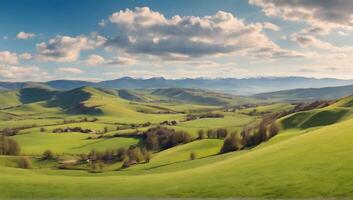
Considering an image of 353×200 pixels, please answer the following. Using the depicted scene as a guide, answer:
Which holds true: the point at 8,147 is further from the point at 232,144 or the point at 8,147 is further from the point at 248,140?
the point at 248,140

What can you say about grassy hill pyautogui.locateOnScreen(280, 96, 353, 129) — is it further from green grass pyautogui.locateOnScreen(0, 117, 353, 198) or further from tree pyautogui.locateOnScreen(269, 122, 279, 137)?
green grass pyautogui.locateOnScreen(0, 117, 353, 198)

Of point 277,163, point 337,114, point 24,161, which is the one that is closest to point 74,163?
point 24,161

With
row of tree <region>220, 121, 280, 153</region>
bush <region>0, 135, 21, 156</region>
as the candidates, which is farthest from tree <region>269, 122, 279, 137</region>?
bush <region>0, 135, 21, 156</region>

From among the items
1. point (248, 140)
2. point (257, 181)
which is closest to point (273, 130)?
point (248, 140)

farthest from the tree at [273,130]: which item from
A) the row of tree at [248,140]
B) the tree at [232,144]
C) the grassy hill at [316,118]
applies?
the tree at [232,144]

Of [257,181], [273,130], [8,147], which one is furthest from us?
[8,147]

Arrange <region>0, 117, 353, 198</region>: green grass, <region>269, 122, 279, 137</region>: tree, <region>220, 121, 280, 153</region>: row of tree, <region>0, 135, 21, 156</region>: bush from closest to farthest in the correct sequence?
<region>0, 117, 353, 198</region>: green grass, <region>220, 121, 280, 153</region>: row of tree, <region>269, 122, 279, 137</region>: tree, <region>0, 135, 21, 156</region>: bush

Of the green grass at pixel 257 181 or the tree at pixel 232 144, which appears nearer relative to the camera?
the green grass at pixel 257 181

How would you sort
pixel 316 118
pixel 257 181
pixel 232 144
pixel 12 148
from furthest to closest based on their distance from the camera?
pixel 12 148, pixel 316 118, pixel 232 144, pixel 257 181

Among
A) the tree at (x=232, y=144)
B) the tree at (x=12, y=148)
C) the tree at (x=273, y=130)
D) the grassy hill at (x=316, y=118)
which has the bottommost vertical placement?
the tree at (x=12, y=148)

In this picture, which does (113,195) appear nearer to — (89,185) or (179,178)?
(89,185)

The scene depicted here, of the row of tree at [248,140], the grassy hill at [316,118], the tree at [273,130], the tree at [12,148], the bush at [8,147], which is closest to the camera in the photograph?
Result: the row of tree at [248,140]

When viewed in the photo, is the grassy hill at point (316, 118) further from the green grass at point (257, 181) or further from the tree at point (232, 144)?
the green grass at point (257, 181)

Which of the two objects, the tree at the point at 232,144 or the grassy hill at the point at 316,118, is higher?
the grassy hill at the point at 316,118
